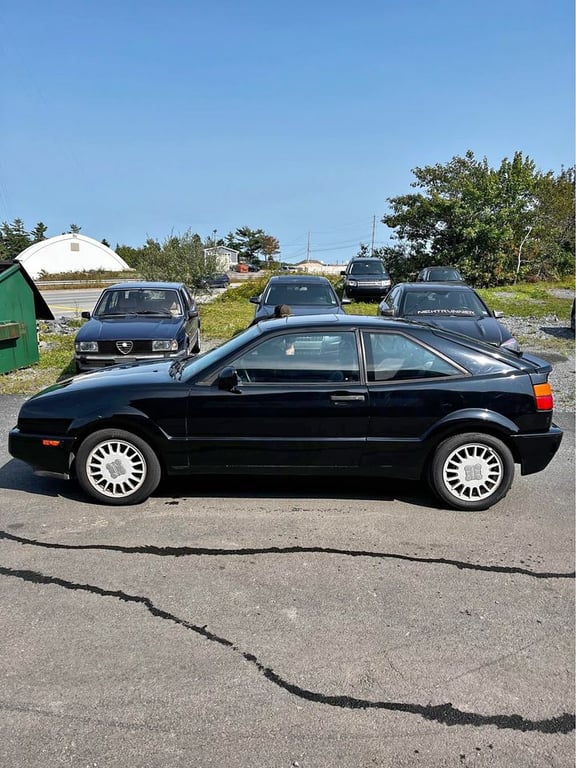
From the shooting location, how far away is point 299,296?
12.3m

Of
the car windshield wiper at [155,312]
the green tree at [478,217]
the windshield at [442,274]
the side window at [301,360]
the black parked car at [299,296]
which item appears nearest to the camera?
the side window at [301,360]

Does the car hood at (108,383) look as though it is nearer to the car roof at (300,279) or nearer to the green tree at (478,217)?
the car roof at (300,279)

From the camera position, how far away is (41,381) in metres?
9.46

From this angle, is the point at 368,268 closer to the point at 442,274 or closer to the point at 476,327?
the point at 442,274

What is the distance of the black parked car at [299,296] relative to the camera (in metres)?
11.8

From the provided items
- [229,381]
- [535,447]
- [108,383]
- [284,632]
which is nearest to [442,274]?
[535,447]

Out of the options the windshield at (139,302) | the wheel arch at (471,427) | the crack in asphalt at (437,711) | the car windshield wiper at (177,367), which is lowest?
the crack in asphalt at (437,711)

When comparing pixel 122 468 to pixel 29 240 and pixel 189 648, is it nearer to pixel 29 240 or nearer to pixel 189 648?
pixel 189 648

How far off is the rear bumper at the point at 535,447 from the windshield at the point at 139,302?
271 inches

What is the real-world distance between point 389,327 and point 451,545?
5.88 feet

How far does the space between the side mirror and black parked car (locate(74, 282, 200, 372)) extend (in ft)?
9.45

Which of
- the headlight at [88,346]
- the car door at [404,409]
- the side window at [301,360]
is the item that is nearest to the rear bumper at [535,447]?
the car door at [404,409]

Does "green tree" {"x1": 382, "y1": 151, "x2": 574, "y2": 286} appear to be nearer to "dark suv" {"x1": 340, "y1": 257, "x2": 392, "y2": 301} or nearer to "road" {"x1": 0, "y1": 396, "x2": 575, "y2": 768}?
"dark suv" {"x1": 340, "y1": 257, "x2": 392, "y2": 301}

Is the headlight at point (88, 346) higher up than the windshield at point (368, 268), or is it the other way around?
the windshield at point (368, 268)
